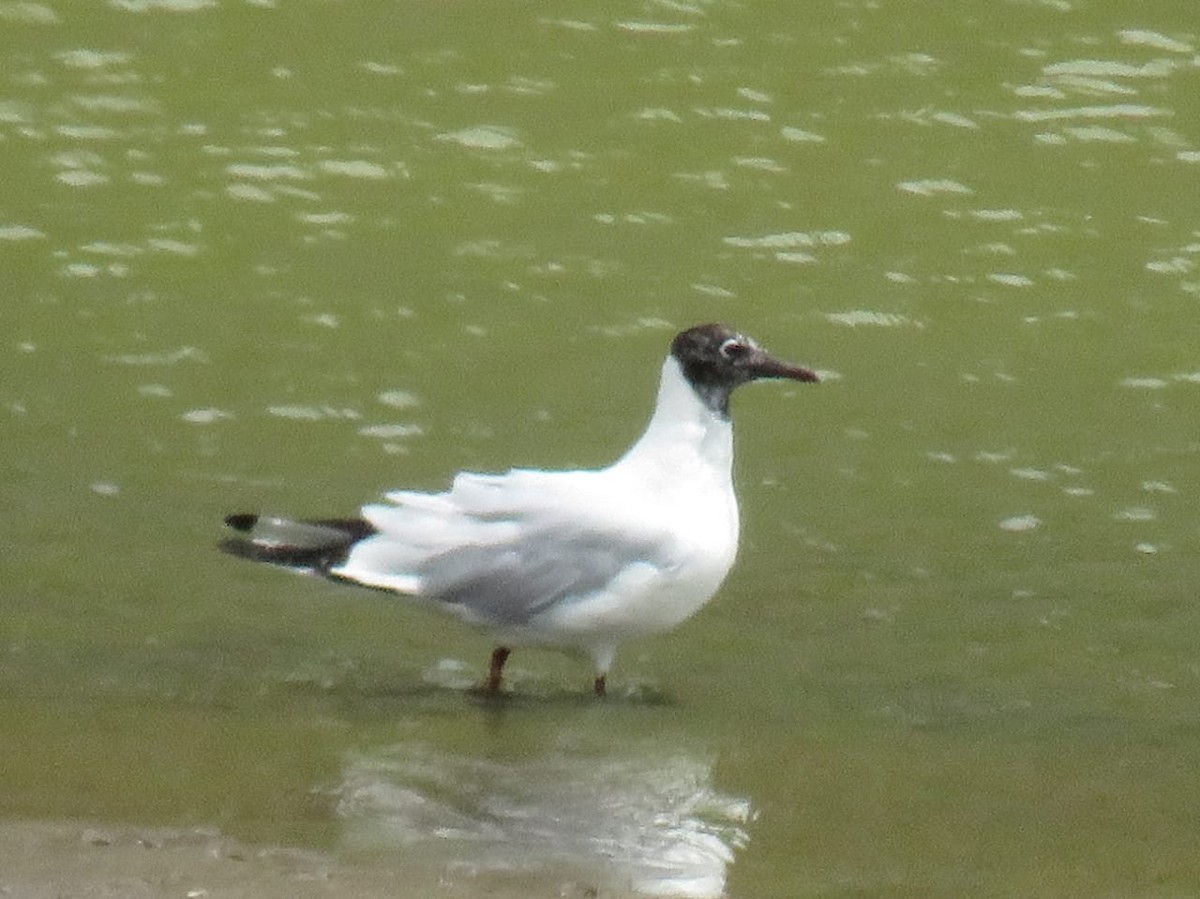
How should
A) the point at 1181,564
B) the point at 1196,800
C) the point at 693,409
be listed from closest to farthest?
1. the point at 1196,800
2. the point at 693,409
3. the point at 1181,564

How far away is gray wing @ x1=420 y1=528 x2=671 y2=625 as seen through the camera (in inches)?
359

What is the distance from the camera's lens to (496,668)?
929cm

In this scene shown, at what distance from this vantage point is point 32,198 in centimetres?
1545

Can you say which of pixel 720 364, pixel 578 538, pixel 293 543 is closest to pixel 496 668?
pixel 578 538

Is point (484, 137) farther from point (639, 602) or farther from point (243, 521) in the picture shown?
point (639, 602)

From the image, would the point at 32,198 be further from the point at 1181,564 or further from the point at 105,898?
the point at 105,898

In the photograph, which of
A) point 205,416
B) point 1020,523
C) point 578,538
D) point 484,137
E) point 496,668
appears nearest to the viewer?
point 578,538

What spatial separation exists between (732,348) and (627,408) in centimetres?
294

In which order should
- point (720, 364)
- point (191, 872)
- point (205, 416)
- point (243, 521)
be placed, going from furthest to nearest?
point (205, 416) < point (720, 364) < point (243, 521) < point (191, 872)

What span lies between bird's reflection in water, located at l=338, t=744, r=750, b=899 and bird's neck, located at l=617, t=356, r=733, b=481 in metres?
1.25

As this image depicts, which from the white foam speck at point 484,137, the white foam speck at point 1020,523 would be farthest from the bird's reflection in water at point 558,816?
the white foam speck at point 484,137

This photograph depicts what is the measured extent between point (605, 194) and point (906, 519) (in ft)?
17.0

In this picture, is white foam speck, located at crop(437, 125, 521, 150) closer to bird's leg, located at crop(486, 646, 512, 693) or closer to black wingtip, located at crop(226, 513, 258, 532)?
black wingtip, located at crop(226, 513, 258, 532)

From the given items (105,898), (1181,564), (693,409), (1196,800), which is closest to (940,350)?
(1181,564)
